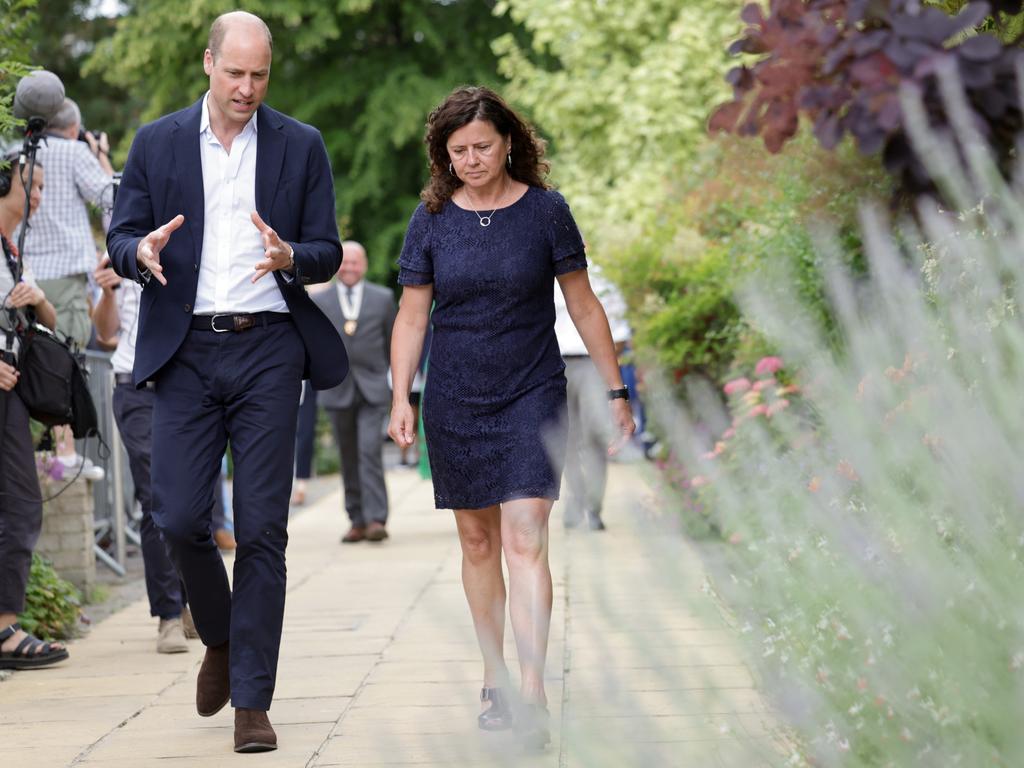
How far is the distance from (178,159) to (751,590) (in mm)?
3007

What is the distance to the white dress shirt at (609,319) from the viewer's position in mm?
11359

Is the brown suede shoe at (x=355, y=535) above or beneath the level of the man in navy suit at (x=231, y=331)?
beneath

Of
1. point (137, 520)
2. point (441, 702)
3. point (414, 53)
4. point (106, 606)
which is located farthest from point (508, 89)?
point (441, 702)

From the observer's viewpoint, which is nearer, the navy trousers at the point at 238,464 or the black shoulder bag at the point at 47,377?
the navy trousers at the point at 238,464

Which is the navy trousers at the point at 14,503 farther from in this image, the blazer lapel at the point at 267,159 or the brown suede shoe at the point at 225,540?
the brown suede shoe at the point at 225,540

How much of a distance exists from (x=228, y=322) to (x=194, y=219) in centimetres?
35

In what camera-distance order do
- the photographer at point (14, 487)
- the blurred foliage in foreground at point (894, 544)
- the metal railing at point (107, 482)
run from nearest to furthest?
the blurred foliage in foreground at point (894, 544)
the photographer at point (14, 487)
the metal railing at point (107, 482)

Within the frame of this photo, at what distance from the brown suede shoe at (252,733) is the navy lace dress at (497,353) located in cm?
89

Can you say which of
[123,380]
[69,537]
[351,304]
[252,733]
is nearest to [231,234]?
[252,733]

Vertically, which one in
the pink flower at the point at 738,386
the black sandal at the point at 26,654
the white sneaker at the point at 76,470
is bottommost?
the black sandal at the point at 26,654

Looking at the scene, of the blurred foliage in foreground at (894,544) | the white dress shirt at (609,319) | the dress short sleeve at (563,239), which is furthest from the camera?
the white dress shirt at (609,319)

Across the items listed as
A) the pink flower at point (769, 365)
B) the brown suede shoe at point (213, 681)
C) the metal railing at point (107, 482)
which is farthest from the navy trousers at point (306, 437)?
the brown suede shoe at point (213, 681)

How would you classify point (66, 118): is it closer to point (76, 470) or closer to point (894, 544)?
point (76, 470)

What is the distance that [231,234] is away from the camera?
5.17m
